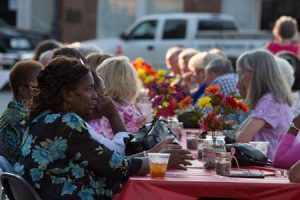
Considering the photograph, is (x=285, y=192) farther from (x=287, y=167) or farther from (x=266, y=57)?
(x=266, y=57)

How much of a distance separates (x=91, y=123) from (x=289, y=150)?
1563 mm

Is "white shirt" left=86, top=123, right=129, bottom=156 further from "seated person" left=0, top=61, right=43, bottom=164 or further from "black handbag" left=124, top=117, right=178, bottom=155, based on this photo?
"seated person" left=0, top=61, right=43, bottom=164

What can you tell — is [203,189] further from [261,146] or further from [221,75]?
[221,75]

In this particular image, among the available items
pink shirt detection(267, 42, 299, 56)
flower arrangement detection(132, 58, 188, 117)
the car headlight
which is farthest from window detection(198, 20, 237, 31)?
flower arrangement detection(132, 58, 188, 117)

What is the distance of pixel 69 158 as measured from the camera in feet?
17.5

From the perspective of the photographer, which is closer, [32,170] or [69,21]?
[32,170]

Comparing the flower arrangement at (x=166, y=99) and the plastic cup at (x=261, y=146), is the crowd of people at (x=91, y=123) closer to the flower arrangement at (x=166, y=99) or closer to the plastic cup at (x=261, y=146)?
the plastic cup at (x=261, y=146)

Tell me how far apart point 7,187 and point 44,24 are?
935 inches

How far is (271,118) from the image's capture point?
761 cm

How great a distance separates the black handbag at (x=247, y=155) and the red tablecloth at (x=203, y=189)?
76cm

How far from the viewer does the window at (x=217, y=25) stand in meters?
23.8

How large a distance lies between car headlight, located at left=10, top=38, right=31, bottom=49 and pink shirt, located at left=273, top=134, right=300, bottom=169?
1696 cm

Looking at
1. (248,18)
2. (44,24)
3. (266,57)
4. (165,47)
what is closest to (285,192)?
(266,57)

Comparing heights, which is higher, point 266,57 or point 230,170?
point 266,57
